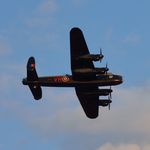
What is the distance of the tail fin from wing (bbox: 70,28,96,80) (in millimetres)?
5088

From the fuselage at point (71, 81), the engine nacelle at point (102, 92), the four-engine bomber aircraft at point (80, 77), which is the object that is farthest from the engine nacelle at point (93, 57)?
the engine nacelle at point (102, 92)

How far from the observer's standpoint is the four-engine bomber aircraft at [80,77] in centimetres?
8662

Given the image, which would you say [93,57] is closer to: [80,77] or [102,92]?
[80,77]

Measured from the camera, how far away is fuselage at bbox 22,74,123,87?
293 feet

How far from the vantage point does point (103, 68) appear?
88938mm

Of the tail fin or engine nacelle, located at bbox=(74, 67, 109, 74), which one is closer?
engine nacelle, located at bbox=(74, 67, 109, 74)

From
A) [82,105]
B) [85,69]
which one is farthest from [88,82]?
[82,105]

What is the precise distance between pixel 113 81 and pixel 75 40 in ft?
26.0

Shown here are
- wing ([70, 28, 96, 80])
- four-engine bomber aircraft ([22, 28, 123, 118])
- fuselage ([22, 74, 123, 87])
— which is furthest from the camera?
fuselage ([22, 74, 123, 87])

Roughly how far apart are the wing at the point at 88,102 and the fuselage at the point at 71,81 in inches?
153

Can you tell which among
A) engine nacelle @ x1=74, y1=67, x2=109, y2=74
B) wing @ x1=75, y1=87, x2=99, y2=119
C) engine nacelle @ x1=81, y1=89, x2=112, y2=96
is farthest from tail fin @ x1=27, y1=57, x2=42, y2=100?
engine nacelle @ x1=81, y1=89, x2=112, y2=96

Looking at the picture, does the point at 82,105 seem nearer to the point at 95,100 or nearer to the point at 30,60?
the point at 95,100

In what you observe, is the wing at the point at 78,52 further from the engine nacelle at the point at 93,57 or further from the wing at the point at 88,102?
the wing at the point at 88,102

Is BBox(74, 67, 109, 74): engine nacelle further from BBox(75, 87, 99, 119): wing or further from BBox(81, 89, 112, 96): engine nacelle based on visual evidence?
BBox(75, 87, 99, 119): wing
